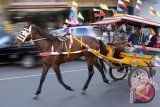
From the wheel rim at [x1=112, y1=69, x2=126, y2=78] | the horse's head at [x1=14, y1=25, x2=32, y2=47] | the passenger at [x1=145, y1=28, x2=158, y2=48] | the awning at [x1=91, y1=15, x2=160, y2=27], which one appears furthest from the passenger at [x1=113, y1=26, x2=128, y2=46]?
the horse's head at [x1=14, y1=25, x2=32, y2=47]

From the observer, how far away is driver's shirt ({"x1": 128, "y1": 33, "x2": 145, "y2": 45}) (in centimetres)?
1065

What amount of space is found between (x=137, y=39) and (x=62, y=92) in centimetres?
266

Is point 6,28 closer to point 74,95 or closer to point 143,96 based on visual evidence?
point 74,95

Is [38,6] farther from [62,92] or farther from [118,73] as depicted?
[62,92]

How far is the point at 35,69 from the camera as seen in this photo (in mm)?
14547

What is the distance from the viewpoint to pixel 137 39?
10703 mm

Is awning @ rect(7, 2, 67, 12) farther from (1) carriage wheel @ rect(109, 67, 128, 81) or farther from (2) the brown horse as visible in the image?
(2) the brown horse

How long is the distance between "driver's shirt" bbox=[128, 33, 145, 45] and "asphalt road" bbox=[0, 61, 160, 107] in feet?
4.30

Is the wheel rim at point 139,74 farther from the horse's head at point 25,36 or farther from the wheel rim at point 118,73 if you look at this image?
the horse's head at point 25,36

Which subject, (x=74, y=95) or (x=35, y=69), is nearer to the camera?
(x=74, y=95)

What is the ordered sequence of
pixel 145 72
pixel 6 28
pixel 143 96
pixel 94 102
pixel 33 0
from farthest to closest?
pixel 33 0
pixel 6 28
pixel 145 72
pixel 94 102
pixel 143 96

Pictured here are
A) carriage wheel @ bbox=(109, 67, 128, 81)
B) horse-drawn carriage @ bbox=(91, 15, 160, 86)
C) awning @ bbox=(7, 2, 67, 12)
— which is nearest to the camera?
horse-drawn carriage @ bbox=(91, 15, 160, 86)

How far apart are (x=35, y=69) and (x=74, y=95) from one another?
5.04 m

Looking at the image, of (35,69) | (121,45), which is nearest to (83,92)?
(121,45)
